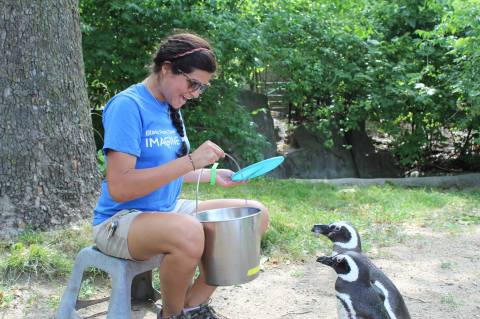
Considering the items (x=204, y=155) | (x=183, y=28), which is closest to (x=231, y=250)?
(x=204, y=155)

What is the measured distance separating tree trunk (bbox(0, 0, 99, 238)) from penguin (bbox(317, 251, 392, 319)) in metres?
2.09

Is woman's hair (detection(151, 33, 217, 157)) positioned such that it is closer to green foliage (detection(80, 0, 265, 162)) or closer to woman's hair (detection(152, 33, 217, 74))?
woman's hair (detection(152, 33, 217, 74))

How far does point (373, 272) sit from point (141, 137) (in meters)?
1.19

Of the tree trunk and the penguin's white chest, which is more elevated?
the tree trunk

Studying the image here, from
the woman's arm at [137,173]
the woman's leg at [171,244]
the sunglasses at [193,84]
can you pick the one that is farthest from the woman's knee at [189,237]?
Answer: the sunglasses at [193,84]

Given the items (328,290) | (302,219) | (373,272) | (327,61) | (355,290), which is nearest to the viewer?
(355,290)

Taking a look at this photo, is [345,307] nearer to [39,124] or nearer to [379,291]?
[379,291]

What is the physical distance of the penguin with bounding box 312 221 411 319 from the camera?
95.2 inches

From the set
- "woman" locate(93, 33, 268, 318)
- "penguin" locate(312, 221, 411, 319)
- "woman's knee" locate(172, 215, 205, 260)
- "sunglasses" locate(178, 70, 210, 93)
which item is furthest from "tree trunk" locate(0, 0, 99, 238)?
"penguin" locate(312, 221, 411, 319)

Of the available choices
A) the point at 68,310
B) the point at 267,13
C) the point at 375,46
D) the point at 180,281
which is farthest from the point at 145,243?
the point at 375,46

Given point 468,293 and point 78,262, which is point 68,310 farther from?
point 468,293

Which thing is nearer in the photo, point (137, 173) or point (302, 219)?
point (137, 173)

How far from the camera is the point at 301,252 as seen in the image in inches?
155

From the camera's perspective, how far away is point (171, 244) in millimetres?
2291
